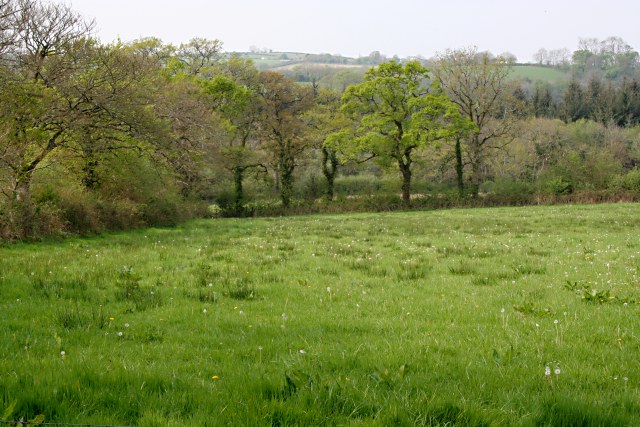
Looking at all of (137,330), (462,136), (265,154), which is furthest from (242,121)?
(137,330)

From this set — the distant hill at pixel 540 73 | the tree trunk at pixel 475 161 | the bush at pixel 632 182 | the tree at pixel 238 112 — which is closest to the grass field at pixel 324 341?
the tree at pixel 238 112

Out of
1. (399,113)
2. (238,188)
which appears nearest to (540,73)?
(399,113)

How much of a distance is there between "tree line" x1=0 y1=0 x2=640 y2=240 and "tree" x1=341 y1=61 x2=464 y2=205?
0.16 m

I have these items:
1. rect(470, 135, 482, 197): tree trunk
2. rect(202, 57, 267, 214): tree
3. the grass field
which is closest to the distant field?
rect(470, 135, 482, 197): tree trunk

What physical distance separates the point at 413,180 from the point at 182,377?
4886cm

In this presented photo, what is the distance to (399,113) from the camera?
44719mm

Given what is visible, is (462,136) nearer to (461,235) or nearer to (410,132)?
(410,132)

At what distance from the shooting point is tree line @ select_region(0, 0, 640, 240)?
18672 millimetres

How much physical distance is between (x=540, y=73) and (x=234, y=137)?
112 meters

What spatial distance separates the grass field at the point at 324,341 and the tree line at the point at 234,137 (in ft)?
24.1

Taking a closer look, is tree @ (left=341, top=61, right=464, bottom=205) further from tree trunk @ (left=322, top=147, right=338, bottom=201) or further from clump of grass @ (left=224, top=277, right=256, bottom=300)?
clump of grass @ (left=224, top=277, right=256, bottom=300)

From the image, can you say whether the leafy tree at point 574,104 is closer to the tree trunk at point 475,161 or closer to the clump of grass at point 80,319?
the tree trunk at point 475,161

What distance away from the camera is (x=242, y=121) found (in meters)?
48.7

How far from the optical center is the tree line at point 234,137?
18672mm
